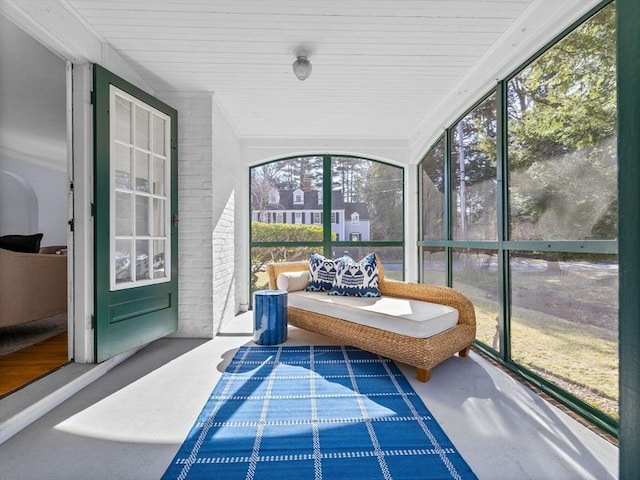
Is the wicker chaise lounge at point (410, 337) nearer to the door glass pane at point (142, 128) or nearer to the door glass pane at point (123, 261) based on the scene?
the door glass pane at point (123, 261)

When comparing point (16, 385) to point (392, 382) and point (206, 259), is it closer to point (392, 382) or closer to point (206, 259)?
point (206, 259)

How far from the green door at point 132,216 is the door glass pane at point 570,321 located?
313cm

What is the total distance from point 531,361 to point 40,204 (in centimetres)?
736

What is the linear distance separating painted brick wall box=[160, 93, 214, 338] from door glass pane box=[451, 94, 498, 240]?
272cm

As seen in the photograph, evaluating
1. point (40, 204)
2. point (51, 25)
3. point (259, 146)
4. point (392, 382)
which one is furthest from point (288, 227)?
point (40, 204)

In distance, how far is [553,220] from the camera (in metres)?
2.10

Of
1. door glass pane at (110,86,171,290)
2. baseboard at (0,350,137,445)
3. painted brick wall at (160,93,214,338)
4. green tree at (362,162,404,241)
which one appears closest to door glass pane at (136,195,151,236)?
door glass pane at (110,86,171,290)

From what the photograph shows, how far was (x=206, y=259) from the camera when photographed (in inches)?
131

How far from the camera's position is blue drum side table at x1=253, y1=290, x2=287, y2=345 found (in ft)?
10.1

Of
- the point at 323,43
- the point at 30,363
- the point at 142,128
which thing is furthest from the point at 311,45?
the point at 30,363

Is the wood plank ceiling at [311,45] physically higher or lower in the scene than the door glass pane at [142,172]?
higher

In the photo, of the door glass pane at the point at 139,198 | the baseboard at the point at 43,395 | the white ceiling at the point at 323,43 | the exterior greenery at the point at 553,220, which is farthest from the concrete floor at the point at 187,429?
the white ceiling at the point at 323,43

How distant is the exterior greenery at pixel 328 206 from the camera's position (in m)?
4.82

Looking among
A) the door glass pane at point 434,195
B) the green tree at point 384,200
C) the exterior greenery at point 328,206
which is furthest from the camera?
the green tree at point 384,200
